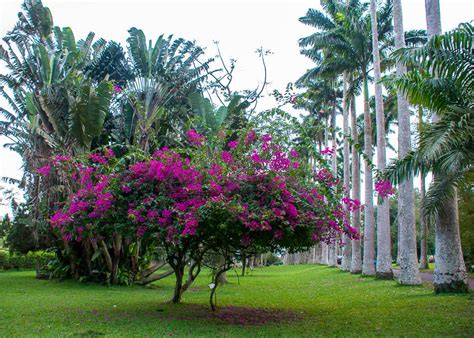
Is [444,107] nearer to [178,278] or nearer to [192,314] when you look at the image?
[192,314]

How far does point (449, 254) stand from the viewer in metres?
12.9

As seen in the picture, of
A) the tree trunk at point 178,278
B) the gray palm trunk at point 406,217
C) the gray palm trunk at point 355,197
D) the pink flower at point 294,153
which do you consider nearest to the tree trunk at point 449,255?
the gray palm trunk at point 406,217

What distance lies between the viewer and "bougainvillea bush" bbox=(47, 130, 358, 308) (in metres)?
8.81

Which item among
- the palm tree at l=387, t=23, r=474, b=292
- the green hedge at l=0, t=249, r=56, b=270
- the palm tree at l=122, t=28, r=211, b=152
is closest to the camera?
the palm tree at l=387, t=23, r=474, b=292

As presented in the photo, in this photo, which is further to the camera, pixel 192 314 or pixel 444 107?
pixel 192 314

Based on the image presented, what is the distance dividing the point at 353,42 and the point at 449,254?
46.7 feet

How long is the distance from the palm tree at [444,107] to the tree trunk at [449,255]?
0.78 meters

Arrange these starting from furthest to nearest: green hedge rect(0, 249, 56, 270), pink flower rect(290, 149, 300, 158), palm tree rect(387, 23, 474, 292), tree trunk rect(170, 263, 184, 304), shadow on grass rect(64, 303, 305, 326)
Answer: green hedge rect(0, 249, 56, 270)
tree trunk rect(170, 263, 184, 304)
pink flower rect(290, 149, 300, 158)
shadow on grass rect(64, 303, 305, 326)
palm tree rect(387, 23, 474, 292)

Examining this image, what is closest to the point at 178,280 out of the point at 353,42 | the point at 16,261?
the point at 353,42

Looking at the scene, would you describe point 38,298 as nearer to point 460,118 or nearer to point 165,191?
point 165,191

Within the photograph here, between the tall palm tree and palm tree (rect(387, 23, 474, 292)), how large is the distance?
10749mm

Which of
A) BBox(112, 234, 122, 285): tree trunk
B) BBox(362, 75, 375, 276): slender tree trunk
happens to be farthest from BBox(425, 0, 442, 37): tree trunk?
BBox(112, 234, 122, 285): tree trunk

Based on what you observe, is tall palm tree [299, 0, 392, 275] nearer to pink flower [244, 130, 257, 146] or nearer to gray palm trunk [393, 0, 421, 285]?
gray palm trunk [393, 0, 421, 285]

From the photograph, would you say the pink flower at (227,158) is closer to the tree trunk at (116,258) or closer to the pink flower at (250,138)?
the pink flower at (250,138)
